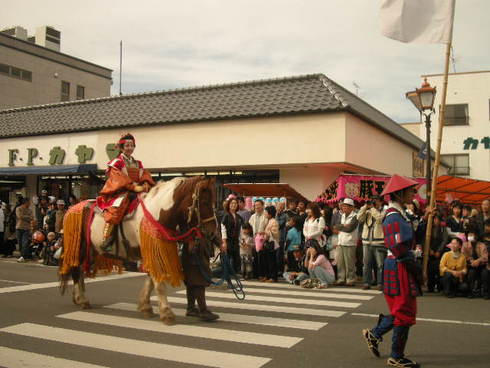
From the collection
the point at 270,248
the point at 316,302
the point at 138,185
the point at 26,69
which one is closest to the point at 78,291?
the point at 138,185

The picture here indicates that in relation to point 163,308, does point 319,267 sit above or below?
above

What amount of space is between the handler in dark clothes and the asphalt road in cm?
23

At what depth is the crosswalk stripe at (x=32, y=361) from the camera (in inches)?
204

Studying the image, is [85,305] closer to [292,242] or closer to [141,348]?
[141,348]

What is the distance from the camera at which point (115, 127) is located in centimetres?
2089

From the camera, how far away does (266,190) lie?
16.1 m

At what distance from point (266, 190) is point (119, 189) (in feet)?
29.4

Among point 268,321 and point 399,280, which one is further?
point 268,321

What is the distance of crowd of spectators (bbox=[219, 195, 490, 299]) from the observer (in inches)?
417

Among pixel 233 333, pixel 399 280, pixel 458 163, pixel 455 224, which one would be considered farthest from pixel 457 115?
pixel 399 280

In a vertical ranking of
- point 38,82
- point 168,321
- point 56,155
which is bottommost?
point 168,321

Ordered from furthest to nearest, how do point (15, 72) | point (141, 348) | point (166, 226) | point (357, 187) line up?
point (15, 72) → point (357, 187) → point (166, 226) → point (141, 348)

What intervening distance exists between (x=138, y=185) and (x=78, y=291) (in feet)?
7.13

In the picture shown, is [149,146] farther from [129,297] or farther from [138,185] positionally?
[138,185]
